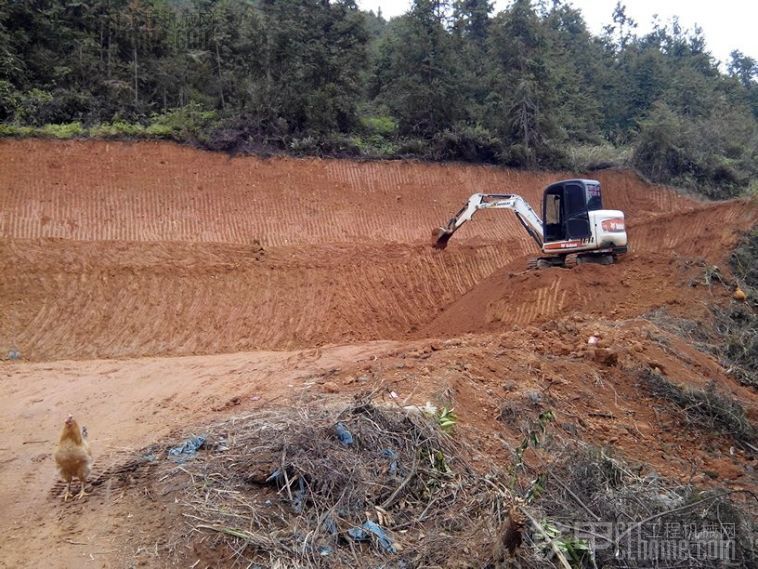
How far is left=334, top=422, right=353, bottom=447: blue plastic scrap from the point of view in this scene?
5024 millimetres

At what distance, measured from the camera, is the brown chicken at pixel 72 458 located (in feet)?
16.6

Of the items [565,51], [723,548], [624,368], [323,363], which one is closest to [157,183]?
[323,363]

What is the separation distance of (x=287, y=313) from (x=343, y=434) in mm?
9775

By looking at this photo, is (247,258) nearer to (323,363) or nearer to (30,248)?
(30,248)

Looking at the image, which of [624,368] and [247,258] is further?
[247,258]

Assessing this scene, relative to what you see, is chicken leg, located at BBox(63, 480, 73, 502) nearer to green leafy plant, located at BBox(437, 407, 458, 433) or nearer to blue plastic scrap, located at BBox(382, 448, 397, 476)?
blue plastic scrap, located at BBox(382, 448, 397, 476)

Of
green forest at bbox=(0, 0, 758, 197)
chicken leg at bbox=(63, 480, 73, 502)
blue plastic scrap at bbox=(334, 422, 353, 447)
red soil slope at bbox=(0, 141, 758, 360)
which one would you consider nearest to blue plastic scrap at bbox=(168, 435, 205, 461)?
chicken leg at bbox=(63, 480, 73, 502)

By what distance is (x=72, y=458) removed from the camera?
5070mm

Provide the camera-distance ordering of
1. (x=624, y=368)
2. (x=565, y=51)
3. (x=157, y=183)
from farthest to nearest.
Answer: (x=565, y=51) → (x=157, y=183) → (x=624, y=368)

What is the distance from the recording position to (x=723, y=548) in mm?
→ 4359

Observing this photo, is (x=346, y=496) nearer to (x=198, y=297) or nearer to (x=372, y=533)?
(x=372, y=533)

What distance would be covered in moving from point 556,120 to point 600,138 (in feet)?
20.5

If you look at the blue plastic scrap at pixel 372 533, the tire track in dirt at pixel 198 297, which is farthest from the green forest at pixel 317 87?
the blue plastic scrap at pixel 372 533

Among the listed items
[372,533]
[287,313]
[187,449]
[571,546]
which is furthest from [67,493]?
[287,313]
